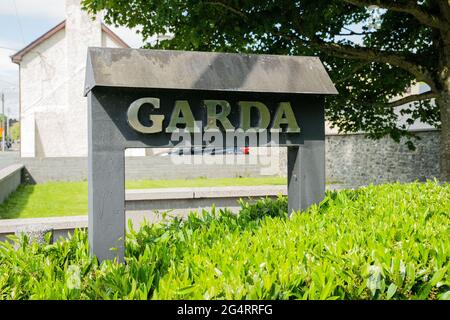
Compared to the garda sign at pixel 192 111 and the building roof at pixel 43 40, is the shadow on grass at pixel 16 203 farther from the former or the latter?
the building roof at pixel 43 40

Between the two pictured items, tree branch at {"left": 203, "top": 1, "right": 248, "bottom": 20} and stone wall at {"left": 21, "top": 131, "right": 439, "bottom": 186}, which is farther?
stone wall at {"left": 21, "top": 131, "right": 439, "bottom": 186}

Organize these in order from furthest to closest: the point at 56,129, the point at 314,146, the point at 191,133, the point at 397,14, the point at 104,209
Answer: the point at 56,129 < the point at 397,14 < the point at 314,146 < the point at 191,133 < the point at 104,209

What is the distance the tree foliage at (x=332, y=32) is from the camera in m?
9.41

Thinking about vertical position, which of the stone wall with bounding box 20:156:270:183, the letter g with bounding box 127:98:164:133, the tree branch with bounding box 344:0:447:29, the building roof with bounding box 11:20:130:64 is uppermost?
the building roof with bounding box 11:20:130:64

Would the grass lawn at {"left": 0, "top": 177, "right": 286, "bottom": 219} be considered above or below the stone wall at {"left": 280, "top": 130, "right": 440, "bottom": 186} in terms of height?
below

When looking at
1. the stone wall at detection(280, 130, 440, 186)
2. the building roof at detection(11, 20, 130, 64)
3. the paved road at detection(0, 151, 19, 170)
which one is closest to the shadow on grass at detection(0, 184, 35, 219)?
the paved road at detection(0, 151, 19, 170)

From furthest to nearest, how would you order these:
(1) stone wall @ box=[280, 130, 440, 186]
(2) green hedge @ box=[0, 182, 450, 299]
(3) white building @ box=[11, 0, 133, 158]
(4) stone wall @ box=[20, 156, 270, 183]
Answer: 1. (3) white building @ box=[11, 0, 133, 158]
2. (4) stone wall @ box=[20, 156, 270, 183]
3. (1) stone wall @ box=[280, 130, 440, 186]
4. (2) green hedge @ box=[0, 182, 450, 299]

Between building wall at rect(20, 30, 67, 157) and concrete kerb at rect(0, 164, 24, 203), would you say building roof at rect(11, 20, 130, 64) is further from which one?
concrete kerb at rect(0, 164, 24, 203)

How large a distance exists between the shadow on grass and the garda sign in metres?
7.14

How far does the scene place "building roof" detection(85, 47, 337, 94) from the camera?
4.16 meters

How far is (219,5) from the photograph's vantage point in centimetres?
944

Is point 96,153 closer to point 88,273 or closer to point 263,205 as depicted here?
point 88,273
